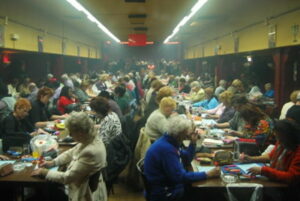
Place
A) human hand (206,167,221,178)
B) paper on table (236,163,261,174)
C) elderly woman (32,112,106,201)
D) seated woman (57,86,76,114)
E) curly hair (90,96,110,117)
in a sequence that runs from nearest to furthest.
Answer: elderly woman (32,112,106,201), human hand (206,167,221,178), paper on table (236,163,261,174), curly hair (90,96,110,117), seated woman (57,86,76,114)

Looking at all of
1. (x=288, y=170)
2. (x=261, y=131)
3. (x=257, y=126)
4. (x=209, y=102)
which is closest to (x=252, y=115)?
(x=257, y=126)

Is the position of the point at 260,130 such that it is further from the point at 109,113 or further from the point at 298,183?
the point at 109,113

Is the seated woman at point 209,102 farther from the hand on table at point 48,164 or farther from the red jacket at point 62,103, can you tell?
the hand on table at point 48,164

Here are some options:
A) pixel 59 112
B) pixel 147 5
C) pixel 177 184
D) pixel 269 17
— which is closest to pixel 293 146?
pixel 177 184

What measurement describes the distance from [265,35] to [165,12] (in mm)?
3063

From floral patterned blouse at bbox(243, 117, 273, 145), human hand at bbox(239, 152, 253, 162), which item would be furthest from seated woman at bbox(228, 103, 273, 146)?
human hand at bbox(239, 152, 253, 162)

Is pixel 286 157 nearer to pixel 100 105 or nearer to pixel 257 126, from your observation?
pixel 257 126

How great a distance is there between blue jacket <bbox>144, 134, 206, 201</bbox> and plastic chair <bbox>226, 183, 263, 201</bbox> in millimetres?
323

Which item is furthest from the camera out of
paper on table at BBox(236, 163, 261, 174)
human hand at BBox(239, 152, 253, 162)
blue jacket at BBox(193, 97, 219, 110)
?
blue jacket at BBox(193, 97, 219, 110)

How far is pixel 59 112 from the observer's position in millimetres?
7461

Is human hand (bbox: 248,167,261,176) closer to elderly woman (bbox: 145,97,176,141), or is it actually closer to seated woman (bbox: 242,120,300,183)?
seated woman (bbox: 242,120,300,183)

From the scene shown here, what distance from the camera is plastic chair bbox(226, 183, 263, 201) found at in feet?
9.64

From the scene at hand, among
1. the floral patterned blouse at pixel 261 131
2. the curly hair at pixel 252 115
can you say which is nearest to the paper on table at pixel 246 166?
the floral patterned blouse at pixel 261 131

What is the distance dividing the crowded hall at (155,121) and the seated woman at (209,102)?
4 cm
